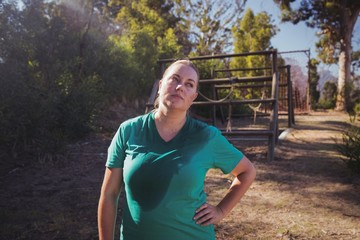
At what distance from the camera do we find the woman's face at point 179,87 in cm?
140

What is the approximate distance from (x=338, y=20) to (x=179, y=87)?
17113mm

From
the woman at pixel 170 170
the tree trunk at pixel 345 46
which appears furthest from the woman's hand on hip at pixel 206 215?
the tree trunk at pixel 345 46

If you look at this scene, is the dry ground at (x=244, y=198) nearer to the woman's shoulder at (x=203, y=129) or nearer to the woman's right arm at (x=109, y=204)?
the woman's right arm at (x=109, y=204)

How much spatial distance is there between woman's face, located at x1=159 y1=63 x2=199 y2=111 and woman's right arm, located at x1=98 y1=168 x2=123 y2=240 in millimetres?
364

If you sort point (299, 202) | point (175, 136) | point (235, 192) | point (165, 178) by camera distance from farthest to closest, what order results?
point (299, 202)
point (235, 192)
point (175, 136)
point (165, 178)

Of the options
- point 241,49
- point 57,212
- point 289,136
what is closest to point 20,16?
point 57,212

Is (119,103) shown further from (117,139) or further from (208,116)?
(117,139)

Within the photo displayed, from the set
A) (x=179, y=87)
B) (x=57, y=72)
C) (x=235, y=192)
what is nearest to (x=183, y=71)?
(x=179, y=87)

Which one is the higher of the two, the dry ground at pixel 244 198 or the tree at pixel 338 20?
the tree at pixel 338 20

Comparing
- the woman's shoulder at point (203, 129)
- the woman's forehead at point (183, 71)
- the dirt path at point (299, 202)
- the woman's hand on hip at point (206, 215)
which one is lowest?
the dirt path at point (299, 202)

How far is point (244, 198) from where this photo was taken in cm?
320

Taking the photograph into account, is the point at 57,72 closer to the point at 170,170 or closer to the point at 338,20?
the point at 170,170

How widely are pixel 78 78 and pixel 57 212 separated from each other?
14.7 ft

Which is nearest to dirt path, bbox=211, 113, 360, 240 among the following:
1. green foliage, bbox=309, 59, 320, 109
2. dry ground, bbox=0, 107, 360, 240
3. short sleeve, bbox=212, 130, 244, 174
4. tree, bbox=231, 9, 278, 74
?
dry ground, bbox=0, 107, 360, 240
